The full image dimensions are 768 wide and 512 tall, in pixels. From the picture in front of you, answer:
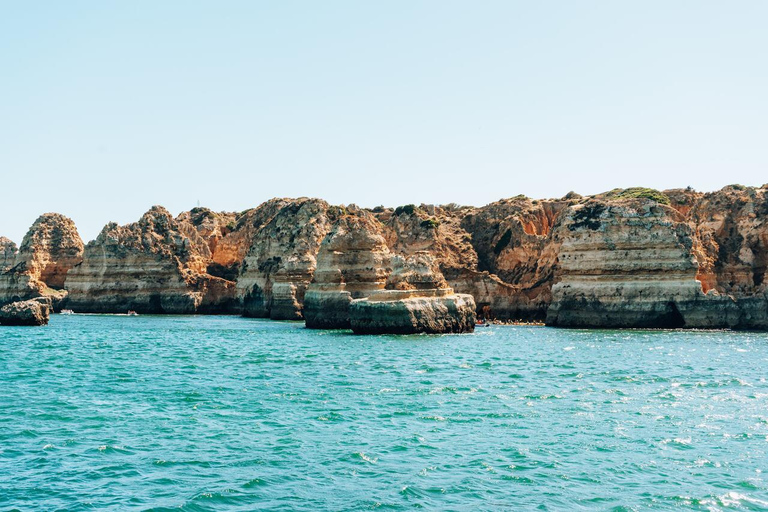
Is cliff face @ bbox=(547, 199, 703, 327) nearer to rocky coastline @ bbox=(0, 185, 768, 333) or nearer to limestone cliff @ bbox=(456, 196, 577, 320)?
rocky coastline @ bbox=(0, 185, 768, 333)

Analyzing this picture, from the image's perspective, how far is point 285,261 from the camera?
244 ft

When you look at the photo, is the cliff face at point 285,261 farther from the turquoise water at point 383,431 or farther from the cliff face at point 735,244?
the turquoise water at point 383,431

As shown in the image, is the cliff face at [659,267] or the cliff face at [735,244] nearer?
the cliff face at [659,267]

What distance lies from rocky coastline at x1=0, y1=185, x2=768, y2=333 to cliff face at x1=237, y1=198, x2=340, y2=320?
16 cm

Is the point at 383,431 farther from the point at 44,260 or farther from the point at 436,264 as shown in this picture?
the point at 44,260

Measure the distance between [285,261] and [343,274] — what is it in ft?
49.5

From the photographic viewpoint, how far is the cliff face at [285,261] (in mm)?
73562

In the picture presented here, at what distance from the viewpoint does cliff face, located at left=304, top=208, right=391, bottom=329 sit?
2362 inches

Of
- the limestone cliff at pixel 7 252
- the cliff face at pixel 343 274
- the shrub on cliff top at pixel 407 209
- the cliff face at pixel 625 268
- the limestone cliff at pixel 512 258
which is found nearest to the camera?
the cliff face at pixel 625 268

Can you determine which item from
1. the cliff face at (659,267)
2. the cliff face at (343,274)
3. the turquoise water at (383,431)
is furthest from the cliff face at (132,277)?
the turquoise water at (383,431)

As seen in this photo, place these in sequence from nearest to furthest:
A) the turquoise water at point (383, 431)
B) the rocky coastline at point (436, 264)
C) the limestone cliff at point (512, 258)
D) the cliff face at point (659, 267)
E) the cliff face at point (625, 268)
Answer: the turquoise water at point (383, 431)
the rocky coastline at point (436, 264)
the cliff face at point (659, 267)
the cliff face at point (625, 268)
the limestone cliff at point (512, 258)

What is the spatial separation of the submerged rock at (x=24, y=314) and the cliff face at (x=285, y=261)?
20916 mm

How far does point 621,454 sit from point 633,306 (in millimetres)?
43235

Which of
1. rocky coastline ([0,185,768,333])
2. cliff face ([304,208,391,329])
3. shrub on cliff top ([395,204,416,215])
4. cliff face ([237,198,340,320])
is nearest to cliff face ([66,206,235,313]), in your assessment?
rocky coastline ([0,185,768,333])
